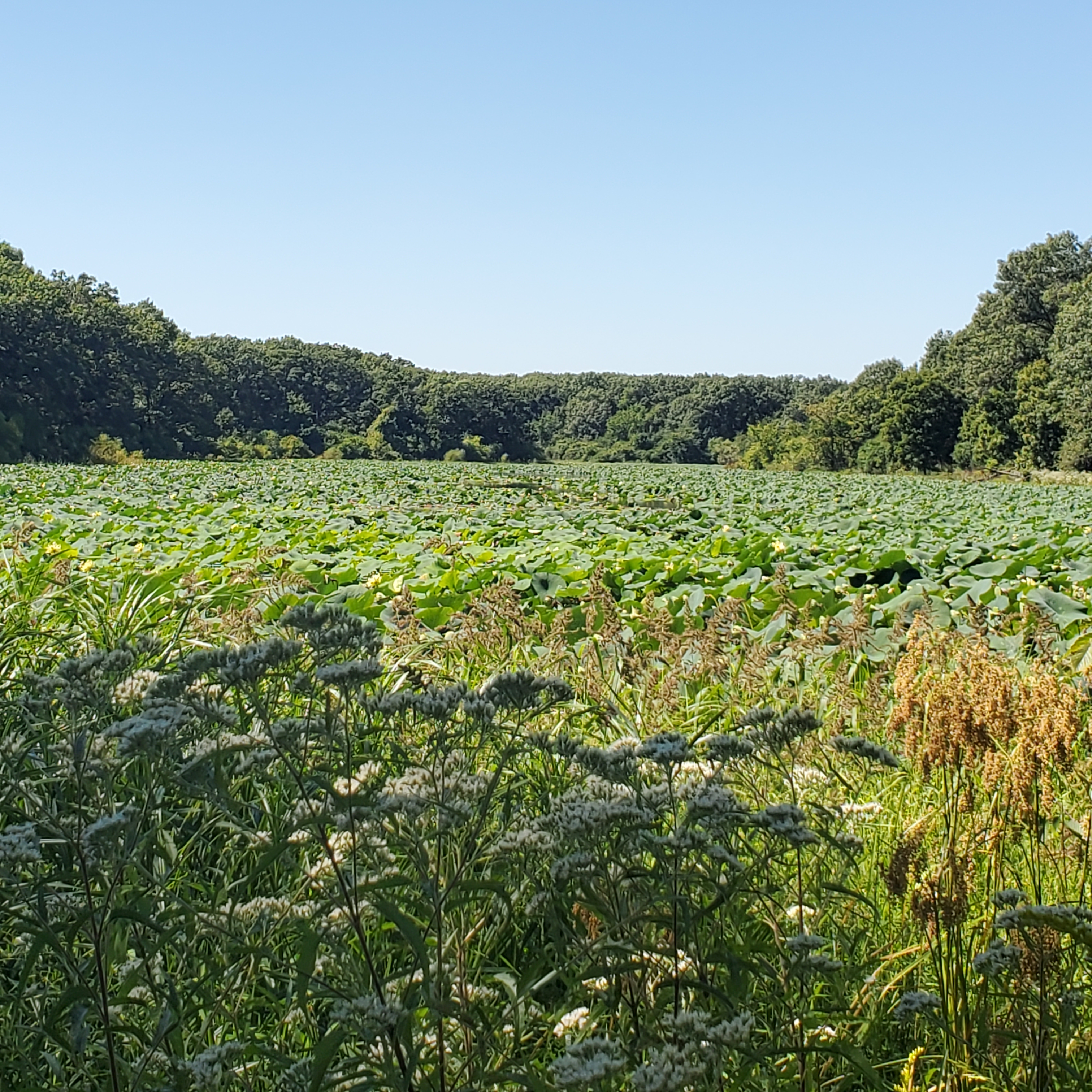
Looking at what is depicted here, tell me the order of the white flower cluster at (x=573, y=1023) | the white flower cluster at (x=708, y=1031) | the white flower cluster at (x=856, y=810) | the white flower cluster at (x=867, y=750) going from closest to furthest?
the white flower cluster at (x=708, y=1031) < the white flower cluster at (x=573, y=1023) < the white flower cluster at (x=867, y=750) < the white flower cluster at (x=856, y=810)

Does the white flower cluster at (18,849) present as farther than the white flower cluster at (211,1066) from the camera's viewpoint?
Yes

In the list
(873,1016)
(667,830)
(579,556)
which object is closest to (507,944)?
(667,830)

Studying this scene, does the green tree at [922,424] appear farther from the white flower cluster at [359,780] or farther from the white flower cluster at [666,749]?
the white flower cluster at [359,780]

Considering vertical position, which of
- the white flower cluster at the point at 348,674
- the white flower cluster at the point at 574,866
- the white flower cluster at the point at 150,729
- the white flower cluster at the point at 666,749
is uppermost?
the white flower cluster at the point at 348,674

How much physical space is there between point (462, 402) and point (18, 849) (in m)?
86.7

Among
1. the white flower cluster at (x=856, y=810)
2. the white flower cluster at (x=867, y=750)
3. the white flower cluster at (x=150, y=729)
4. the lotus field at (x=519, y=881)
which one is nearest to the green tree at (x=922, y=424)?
the lotus field at (x=519, y=881)

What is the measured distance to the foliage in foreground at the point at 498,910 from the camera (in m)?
1.46

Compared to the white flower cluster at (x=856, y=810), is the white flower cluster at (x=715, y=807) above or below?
above

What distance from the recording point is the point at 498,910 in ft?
6.77

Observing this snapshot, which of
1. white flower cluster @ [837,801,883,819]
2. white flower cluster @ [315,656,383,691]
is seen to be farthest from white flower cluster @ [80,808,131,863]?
white flower cluster @ [837,801,883,819]

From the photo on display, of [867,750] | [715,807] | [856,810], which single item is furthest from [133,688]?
[856,810]

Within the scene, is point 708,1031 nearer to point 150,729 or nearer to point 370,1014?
point 370,1014

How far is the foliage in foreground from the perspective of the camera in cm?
146

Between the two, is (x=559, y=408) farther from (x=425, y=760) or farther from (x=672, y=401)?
(x=425, y=760)
